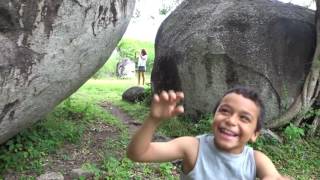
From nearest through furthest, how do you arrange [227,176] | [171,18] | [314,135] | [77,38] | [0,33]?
[227,176] < [0,33] < [77,38] < [314,135] < [171,18]

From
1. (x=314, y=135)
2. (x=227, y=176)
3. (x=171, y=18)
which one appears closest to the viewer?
(x=227, y=176)

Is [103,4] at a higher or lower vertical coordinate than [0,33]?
higher

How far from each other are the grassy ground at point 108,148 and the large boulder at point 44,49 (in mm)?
499

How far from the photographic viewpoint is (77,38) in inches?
211

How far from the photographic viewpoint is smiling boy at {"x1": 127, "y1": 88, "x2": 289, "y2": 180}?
2096 mm

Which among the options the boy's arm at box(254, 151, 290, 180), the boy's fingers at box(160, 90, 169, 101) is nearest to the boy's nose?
the boy's arm at box(254, 151, 290, 180)

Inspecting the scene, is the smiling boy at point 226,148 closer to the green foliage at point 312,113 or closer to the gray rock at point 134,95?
the green foliage at point 312,113

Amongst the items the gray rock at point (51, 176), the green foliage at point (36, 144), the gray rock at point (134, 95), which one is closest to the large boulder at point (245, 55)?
the green foliage at point (36, 144)

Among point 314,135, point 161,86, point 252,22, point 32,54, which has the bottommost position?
point 314,135

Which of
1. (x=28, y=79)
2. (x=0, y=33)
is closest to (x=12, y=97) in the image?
(x=28, y=79)

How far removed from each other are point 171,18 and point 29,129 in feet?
14.0

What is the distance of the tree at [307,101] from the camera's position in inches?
304

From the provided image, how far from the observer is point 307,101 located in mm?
7852

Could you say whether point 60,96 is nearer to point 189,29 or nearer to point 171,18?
point 189,29
